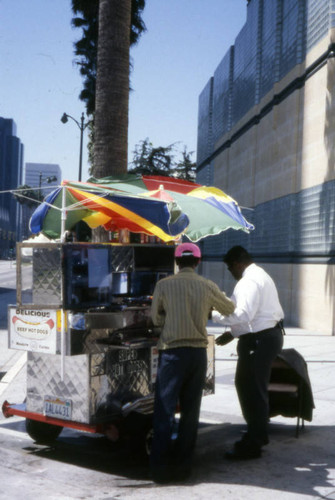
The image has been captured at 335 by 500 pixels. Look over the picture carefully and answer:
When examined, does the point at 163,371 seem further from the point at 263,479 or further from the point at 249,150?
the point at 249,150

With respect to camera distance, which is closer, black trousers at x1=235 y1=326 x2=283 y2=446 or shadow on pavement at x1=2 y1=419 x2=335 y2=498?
shadow on pavement at x1=2 y1=419 x2=335 y2=498

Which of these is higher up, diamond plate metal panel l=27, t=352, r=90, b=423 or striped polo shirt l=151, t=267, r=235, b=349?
striped polo shirt l=151, t=267, r=235, b=349

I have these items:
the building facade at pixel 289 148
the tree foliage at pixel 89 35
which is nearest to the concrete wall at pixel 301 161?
the building facade at pixel 289 148

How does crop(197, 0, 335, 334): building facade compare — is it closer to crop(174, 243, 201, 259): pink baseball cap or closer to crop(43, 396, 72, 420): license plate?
crop(174, 243, 201, 259): pink baseball cap

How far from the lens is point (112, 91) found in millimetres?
11172

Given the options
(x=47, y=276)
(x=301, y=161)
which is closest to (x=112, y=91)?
(x=47, y=276)

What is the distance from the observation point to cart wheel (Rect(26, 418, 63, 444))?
22.0 ft

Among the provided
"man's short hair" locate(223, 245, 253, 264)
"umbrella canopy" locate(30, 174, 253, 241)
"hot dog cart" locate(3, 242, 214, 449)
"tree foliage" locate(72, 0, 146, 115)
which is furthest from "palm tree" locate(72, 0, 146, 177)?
"tree foliage" locate(72, 0, 146, 115)

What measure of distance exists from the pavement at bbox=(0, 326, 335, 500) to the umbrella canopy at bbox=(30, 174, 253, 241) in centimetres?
223

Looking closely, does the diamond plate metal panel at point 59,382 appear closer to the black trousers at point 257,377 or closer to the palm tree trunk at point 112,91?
the black trousers at point 257,377

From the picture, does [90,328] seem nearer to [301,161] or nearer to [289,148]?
[301,161]

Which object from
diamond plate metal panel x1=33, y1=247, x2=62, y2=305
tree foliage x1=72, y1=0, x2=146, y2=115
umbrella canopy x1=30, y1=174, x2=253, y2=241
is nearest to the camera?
diamond plate metal panel x1=33, y1=247, x2=62, y2=305

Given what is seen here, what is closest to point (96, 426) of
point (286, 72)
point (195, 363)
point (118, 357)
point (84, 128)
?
point (118, 357)

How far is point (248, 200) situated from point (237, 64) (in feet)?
26.1
